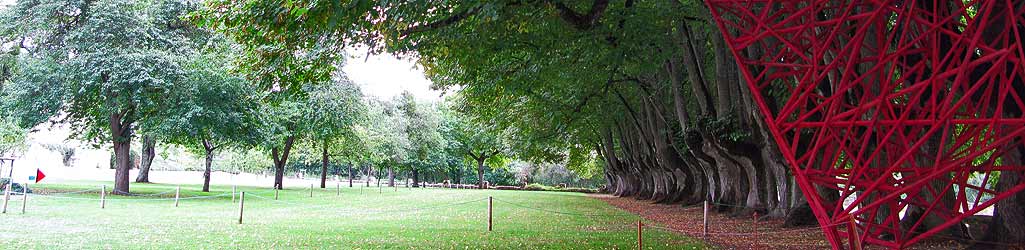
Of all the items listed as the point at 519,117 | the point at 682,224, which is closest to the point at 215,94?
the point at 519,117

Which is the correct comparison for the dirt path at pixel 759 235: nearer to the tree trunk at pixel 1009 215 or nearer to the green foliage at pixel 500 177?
the tree trunk at pixel 1009 215

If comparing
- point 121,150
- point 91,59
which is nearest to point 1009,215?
point 91,59

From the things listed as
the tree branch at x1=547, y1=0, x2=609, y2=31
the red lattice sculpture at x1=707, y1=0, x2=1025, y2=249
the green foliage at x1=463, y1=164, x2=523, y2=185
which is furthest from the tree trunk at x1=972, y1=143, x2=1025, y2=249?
the green foliage at x1=463, y1=164, x2=523, y2=185

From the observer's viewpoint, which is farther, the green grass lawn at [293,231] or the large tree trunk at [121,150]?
the large tree trunk at [121,150]

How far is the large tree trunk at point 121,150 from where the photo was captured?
1101 inches

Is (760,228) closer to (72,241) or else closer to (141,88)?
(72,241)

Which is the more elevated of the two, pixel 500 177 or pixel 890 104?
pixel 500 177

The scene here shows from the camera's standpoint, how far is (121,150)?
28906 millimetres

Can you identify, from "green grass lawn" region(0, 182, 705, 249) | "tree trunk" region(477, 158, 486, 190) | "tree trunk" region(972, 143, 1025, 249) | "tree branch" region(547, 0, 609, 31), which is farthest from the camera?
"tree trunk" region(477, 158, 486, 190)

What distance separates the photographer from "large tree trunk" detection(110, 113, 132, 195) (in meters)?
28.0

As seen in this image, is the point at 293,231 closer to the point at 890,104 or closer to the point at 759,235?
the point at 759,235

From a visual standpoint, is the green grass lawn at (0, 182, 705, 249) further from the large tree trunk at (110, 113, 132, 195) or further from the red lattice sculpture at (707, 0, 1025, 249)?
the large tree trunk at (110, 113, 132, 195)

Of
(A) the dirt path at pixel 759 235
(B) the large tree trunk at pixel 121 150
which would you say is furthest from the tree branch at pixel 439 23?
(B) the large tree trunk at pixel 121 150

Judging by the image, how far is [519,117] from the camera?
1145 inches
